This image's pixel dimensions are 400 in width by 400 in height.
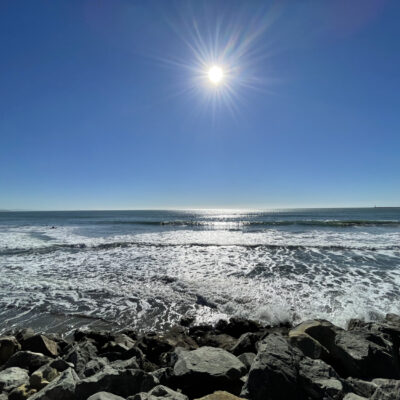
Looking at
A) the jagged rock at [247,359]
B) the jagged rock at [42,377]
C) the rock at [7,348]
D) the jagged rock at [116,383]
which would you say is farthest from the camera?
the rock at [7,348]

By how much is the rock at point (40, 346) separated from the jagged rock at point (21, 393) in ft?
4.54

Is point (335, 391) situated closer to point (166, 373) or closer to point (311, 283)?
point (166, 373)

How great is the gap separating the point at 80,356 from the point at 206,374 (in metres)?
2.29

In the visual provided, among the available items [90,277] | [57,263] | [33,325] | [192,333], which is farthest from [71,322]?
[57,263]

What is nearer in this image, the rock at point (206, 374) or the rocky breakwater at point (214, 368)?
the rocky breakwater at point (214, 368)

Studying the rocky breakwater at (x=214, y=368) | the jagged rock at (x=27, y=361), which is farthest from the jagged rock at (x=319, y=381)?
the jagged rock at (x=27, y=361)

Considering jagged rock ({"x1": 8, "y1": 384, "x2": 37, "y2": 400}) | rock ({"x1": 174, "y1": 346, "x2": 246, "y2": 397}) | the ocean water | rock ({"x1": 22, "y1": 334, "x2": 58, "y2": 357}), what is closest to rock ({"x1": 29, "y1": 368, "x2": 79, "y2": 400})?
jagged rock ({"x1": 8, "y1": 384, "x2": 37, "y2": 400})

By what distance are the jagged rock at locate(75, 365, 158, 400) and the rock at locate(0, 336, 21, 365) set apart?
8.66 ft

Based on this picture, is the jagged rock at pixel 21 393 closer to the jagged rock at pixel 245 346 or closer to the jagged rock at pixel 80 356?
the jagged rock at pixel 80 356

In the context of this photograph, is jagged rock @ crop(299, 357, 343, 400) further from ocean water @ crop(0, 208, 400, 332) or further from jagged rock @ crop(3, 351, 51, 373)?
jagged rock @ crop(3, 351, 51, 373)

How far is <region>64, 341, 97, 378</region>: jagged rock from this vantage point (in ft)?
13.0

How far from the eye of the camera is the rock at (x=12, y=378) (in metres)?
3.41

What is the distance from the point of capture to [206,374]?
329 cm

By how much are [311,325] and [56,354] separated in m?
4.94
